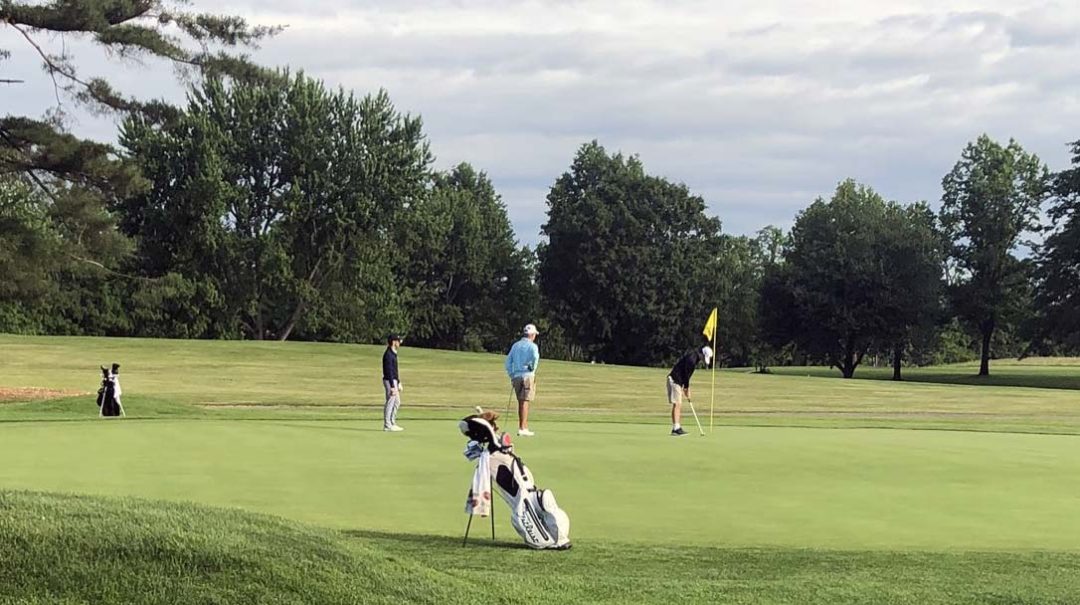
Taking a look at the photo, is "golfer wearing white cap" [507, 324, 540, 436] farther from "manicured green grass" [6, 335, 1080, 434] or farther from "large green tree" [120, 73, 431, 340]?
"large green tree" [120, 73, 431, 340]

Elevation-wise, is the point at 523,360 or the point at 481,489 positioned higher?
the point at 523,360

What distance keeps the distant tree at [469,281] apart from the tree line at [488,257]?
0.56 feet

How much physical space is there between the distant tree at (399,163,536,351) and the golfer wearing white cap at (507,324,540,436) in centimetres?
6657

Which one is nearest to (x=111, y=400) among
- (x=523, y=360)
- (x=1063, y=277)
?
(x=523, y=360)

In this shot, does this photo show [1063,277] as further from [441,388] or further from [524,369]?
[524,369]

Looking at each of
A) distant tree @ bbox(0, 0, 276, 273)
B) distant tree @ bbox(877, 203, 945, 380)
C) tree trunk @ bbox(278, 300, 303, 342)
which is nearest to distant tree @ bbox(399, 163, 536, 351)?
tree trunk @ bbox(278, 300, 303, 342)

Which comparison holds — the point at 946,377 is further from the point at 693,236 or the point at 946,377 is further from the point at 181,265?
the point at 181,265

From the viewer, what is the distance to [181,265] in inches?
2562

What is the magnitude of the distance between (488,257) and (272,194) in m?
27.6

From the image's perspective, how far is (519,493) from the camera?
8.88 meters

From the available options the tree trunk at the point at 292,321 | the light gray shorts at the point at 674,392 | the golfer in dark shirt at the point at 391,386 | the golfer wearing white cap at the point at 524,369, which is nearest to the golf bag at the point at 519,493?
the golfer wearing white cap at the point at 524,369

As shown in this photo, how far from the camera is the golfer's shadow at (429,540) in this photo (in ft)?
28.9

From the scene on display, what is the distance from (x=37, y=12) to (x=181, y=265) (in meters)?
35.2

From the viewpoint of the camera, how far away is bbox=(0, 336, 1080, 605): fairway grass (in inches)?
261
